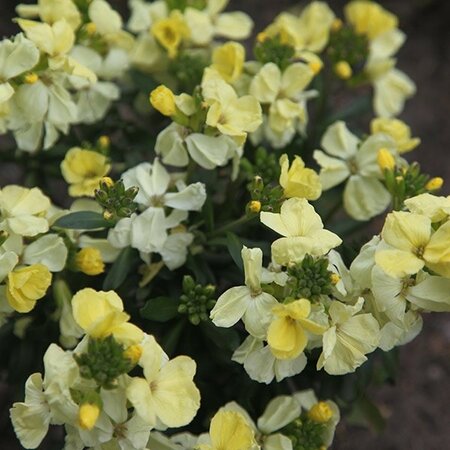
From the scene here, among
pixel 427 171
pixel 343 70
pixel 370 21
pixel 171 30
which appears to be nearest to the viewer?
pixel 171 30

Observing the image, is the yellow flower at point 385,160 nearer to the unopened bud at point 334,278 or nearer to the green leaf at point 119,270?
the unopened bud at point 334,278

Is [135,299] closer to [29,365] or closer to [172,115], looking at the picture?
[29,365]

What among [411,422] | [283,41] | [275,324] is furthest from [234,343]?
[411,422]

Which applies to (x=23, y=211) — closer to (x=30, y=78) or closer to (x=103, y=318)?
(x=30, y=78)

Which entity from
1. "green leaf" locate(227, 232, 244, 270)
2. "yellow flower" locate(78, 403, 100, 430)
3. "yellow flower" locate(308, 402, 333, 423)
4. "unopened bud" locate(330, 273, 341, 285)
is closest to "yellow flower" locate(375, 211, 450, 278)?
"unopened bud" locate(330, 273, 341, 285)

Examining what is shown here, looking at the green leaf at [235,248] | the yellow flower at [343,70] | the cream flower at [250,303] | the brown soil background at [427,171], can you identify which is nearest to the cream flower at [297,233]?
the cream flower at [250,303]

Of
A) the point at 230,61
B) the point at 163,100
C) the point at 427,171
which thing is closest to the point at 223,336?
the point at 163,100

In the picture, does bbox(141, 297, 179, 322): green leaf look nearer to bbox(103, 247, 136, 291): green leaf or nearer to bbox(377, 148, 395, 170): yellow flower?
bbox(103, 247, 136, 291): green leaf
